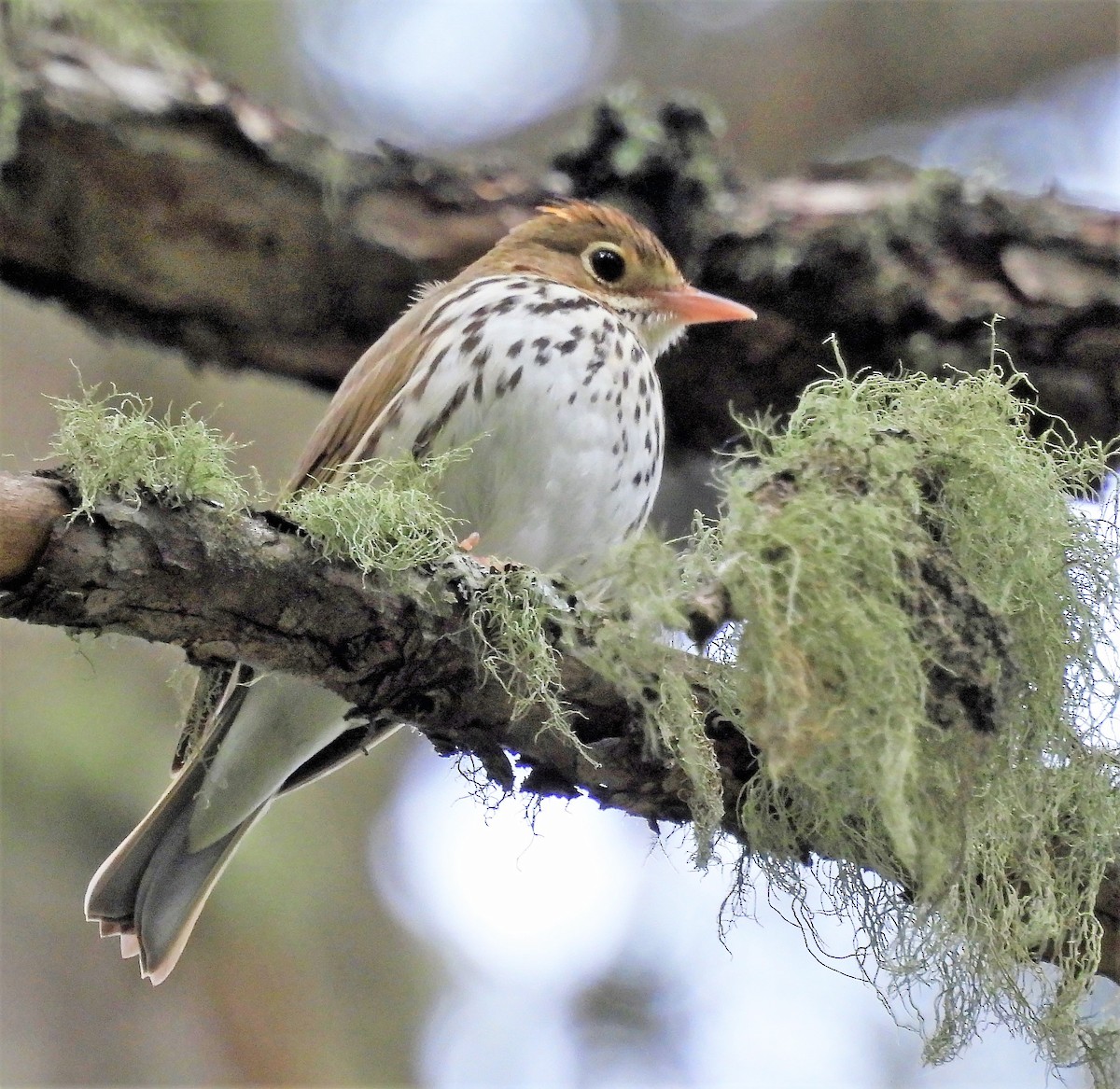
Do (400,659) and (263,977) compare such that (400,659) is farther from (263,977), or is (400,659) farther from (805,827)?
(263,977)

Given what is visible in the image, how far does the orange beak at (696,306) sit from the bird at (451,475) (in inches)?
7.3

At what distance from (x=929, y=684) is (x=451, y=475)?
4.04ft

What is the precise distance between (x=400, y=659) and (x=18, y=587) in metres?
0.61

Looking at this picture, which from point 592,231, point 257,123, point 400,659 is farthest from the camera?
point 257,123

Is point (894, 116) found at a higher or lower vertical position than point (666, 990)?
higher

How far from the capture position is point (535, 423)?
2.91 meters

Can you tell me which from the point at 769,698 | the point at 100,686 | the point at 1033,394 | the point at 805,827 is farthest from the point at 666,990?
the point at 769,698

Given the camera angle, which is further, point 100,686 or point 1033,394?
point 100,686

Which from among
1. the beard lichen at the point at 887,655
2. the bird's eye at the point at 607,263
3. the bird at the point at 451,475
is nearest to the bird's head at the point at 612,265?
the bird's eye at the point at 607,263

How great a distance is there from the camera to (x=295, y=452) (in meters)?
5.96

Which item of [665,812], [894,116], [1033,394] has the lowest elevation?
[665,812]

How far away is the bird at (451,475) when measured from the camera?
114 inches

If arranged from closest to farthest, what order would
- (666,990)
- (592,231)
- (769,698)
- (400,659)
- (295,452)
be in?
(769,698) → (400,659) → (592,231) → (666,990) → (295,452)

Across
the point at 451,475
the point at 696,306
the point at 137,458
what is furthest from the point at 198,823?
the point at 696,306
